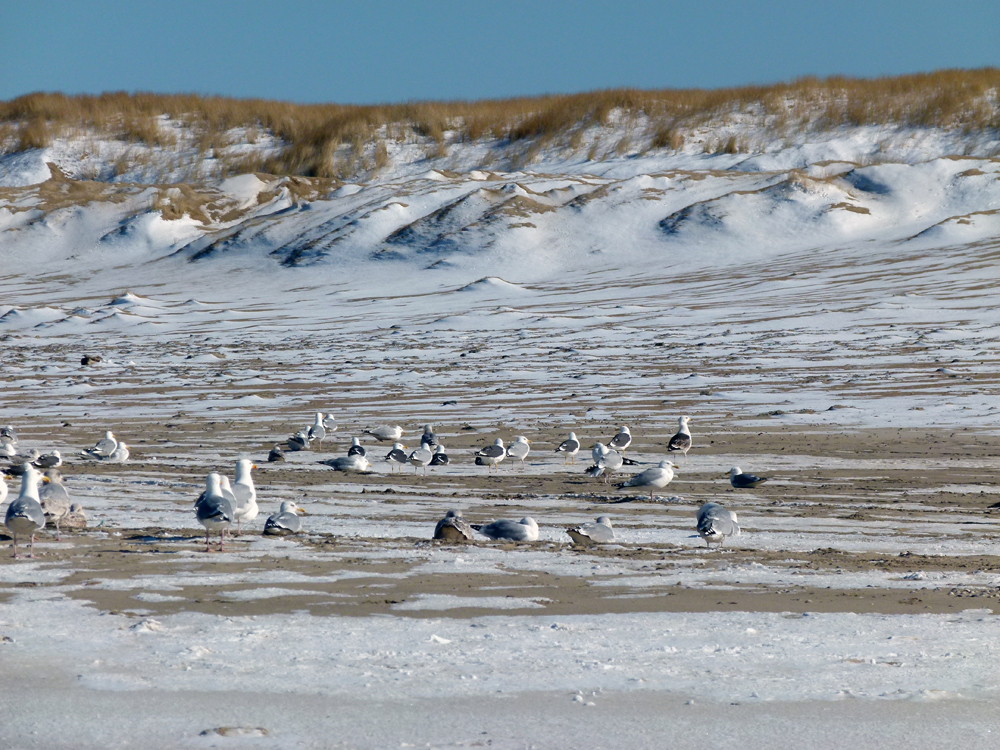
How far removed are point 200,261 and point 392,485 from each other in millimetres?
47976

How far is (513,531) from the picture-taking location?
29.2 feet

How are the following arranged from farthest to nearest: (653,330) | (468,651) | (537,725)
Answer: (653,330)
(468,651)
(537,725)

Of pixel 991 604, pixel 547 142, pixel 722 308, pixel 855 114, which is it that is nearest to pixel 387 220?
pixel 547 142

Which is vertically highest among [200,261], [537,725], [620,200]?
[620,200]

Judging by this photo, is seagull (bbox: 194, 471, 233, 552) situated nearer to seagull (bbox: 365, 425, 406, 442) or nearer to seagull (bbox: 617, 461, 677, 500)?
seagull (bbox: 617, 461, 677, 500)

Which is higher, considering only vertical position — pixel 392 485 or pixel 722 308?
pixel 722 308

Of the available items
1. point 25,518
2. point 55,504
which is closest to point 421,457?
point 55,504

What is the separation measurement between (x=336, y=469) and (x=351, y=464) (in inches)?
11.3

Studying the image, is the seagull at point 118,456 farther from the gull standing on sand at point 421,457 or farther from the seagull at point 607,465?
the seagull at point 607,465

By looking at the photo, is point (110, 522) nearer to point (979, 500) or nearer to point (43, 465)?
point (43, 465)

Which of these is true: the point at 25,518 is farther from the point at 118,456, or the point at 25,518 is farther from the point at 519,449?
the point at 519,449

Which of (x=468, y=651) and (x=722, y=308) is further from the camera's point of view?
(x=722, y=308)

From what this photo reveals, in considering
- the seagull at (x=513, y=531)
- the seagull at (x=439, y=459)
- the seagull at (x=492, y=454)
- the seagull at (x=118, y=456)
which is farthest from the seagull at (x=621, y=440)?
the seagull at (x=118, y=456)

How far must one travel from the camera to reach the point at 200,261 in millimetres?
57906
